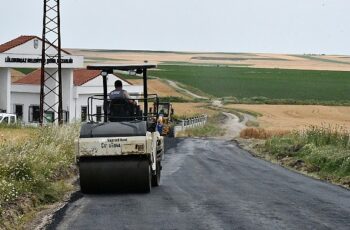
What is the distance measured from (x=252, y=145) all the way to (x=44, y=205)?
24.9 metres

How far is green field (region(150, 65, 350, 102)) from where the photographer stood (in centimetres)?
10831

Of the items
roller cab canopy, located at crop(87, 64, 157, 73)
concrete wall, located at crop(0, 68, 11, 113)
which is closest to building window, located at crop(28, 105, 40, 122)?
concrete wall, located at crop(0, 68, 11, 113)

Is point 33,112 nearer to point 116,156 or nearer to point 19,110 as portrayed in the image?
point 19,110

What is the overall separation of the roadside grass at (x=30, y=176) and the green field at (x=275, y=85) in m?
83.7

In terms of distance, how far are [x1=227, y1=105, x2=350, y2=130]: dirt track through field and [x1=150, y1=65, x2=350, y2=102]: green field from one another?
1231cm

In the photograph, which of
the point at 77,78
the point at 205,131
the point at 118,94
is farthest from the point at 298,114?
the point at 118,94

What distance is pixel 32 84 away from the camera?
62.6 m

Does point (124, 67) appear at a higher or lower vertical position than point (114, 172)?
higher

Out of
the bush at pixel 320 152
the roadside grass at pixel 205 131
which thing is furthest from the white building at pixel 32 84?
the bush at pixel 320 152

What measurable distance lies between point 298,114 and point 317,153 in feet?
186

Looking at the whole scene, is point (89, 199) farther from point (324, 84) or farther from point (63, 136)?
point (324, 84)

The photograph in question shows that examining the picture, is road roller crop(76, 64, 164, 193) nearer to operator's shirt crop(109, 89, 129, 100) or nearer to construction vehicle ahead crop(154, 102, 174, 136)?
operator's shirt crop(109, 89, 129, 100)

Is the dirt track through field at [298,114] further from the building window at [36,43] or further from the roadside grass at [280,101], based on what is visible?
the building window at [36,43]

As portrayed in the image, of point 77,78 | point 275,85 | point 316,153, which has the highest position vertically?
point 275,85
